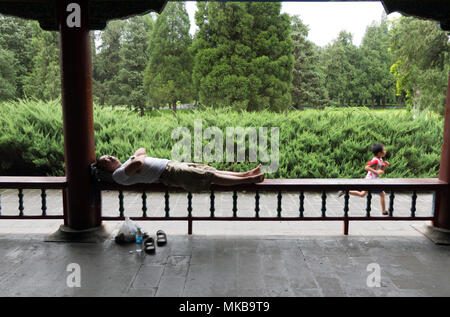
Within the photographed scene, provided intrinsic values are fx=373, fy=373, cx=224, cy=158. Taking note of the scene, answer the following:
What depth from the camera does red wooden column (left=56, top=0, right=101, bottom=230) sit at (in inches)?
180

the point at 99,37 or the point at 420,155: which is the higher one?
the point at 99,37

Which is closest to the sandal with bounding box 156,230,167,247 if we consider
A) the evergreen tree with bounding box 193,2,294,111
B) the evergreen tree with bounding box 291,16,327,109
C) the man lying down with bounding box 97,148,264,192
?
the man lying down with bounding box 97,148,264,192

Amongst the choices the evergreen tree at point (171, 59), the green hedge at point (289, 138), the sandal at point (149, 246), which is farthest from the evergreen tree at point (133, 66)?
the sandal at point (149, 246)

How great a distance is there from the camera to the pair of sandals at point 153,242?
4.38 metres

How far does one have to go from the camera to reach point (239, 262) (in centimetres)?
418

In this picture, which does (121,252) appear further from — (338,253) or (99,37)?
(99,37)

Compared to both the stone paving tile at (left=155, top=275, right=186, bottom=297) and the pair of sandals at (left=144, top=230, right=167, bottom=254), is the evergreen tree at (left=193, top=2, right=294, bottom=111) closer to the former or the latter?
the pair of sandals at (left=144, top=230, right=167, bottom=254)

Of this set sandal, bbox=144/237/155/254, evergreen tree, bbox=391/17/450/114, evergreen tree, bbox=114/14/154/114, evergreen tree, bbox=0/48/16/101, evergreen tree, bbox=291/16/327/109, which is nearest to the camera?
sandal, bbox=144/237/155/254

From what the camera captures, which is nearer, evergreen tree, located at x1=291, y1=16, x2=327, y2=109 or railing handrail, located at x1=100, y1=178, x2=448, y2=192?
railing handrail, located at x1=100, y1=178, x2=448, y2=192

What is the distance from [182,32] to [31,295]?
2129 centimetres

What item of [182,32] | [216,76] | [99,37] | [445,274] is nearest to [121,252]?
[445,274]

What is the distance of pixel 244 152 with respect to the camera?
8789 millimetres

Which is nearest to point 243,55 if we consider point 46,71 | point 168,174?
point 46,71

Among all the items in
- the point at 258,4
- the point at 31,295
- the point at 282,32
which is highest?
the point at 258,4
